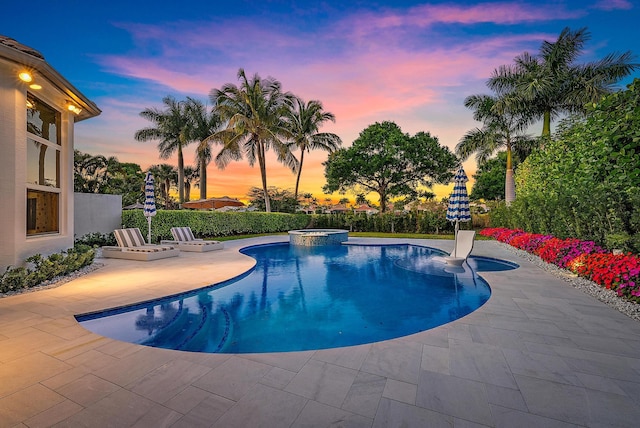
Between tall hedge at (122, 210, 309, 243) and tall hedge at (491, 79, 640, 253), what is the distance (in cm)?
1570

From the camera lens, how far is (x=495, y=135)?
66.5 ft

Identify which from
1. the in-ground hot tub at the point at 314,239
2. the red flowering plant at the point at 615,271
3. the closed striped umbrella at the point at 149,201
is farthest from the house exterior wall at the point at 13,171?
the red flowering plant at the point at 615,271

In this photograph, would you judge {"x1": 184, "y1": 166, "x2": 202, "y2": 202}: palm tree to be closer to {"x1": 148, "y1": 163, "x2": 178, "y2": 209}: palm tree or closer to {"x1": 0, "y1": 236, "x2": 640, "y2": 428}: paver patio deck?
{"x1": 148, "y1": 163, "x2": 178, "y2": 209}: palm tree

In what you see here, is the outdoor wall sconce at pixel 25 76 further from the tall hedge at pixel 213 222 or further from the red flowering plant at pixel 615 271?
the red flowering plant at pixel 615 271

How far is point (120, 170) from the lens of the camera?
1184 inches

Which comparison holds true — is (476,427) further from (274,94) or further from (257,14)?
(274,94)

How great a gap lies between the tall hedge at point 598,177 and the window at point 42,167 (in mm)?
12720

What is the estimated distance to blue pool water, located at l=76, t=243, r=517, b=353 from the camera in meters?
4.41

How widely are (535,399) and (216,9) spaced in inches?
506

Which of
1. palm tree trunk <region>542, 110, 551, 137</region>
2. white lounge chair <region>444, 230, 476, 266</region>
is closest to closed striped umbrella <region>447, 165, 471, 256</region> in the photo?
white lounge chair <region>444, 230, 476, 266</region>

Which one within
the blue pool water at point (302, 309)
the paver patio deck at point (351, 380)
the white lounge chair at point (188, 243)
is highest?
the white lounge chair at point (188, 243)

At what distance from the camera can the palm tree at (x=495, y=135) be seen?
1961 cm

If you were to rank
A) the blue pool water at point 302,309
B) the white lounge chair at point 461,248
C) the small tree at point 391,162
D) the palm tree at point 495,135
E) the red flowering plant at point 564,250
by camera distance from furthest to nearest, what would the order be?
1. the small tree at point 391,162
2. the palm tree at point 495,135
3. the white lounge chair at point 461,248
4. the red flowering plant at point 564,250
5. the blue pool water at point 302,309

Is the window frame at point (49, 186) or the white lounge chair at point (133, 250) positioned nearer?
the window frame at point (49, 186)
